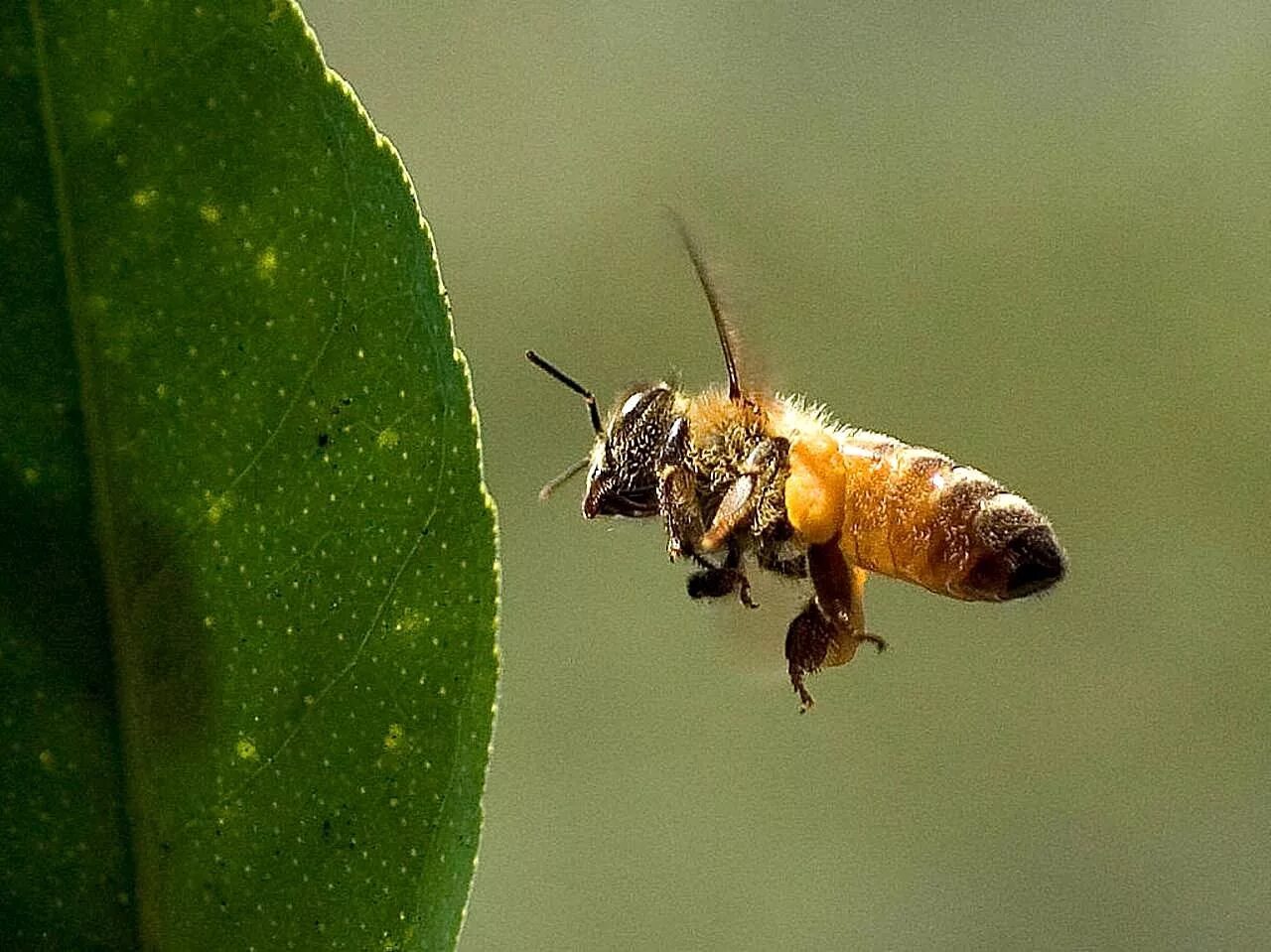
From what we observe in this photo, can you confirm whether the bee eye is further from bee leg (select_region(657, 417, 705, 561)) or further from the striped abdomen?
the striped abdomen

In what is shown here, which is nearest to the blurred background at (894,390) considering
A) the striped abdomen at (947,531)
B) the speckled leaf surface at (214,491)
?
the striped abdomen at (947,531)

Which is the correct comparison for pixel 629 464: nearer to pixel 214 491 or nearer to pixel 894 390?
pixel 214 491

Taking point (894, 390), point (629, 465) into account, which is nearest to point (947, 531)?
point (629, 465)

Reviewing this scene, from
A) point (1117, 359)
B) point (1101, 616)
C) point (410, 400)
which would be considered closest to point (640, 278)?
point (1117, 359)

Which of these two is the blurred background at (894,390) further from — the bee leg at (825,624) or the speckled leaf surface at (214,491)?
the speckled leaf surface at (214,491)

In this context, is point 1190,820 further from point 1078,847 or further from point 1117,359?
point 1117,359

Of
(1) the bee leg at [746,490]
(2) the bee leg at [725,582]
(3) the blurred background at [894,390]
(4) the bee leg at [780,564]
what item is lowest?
(3) the blurred background at [894,390]

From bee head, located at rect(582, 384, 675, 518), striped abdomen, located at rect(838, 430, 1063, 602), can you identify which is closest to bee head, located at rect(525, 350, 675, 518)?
bee head, located at rect(582, 384, 675, 518)
